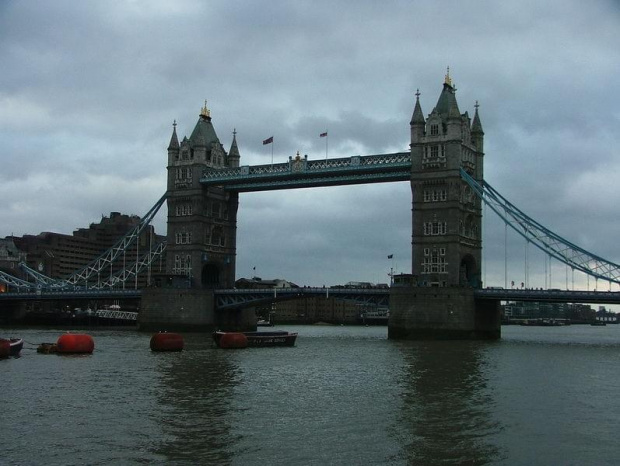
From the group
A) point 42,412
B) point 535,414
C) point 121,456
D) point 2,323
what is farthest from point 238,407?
point 2,323

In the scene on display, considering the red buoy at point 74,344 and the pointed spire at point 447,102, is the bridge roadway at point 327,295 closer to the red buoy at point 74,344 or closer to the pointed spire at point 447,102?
the pointed spire at point 447,102

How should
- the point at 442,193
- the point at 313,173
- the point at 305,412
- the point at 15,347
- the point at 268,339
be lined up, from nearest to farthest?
the point at 305,412 < the point at 15,347 < the point at 268,339 < the point at 442,193 < the point at 313,173

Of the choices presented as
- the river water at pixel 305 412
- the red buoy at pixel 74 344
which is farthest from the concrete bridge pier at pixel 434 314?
the red buoy at pixel 74 344

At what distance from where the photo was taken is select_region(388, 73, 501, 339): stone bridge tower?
96.4 meters

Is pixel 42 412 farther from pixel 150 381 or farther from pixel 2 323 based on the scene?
pixel 2 323

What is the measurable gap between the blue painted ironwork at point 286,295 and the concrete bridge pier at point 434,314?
5980 millimetres

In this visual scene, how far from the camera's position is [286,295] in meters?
114

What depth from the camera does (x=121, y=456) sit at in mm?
27359

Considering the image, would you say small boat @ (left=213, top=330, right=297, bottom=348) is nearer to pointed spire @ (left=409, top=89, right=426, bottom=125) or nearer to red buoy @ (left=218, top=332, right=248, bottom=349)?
red buoy @ (left=218, top=332, right=248, bottom=349)

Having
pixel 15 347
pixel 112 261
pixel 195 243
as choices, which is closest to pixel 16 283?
pixel 112 261

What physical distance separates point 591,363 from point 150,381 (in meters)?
36.5

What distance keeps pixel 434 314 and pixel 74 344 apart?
4360 cm

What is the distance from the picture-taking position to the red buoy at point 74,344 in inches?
2677

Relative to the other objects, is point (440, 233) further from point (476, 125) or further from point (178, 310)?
point (178, 310)
